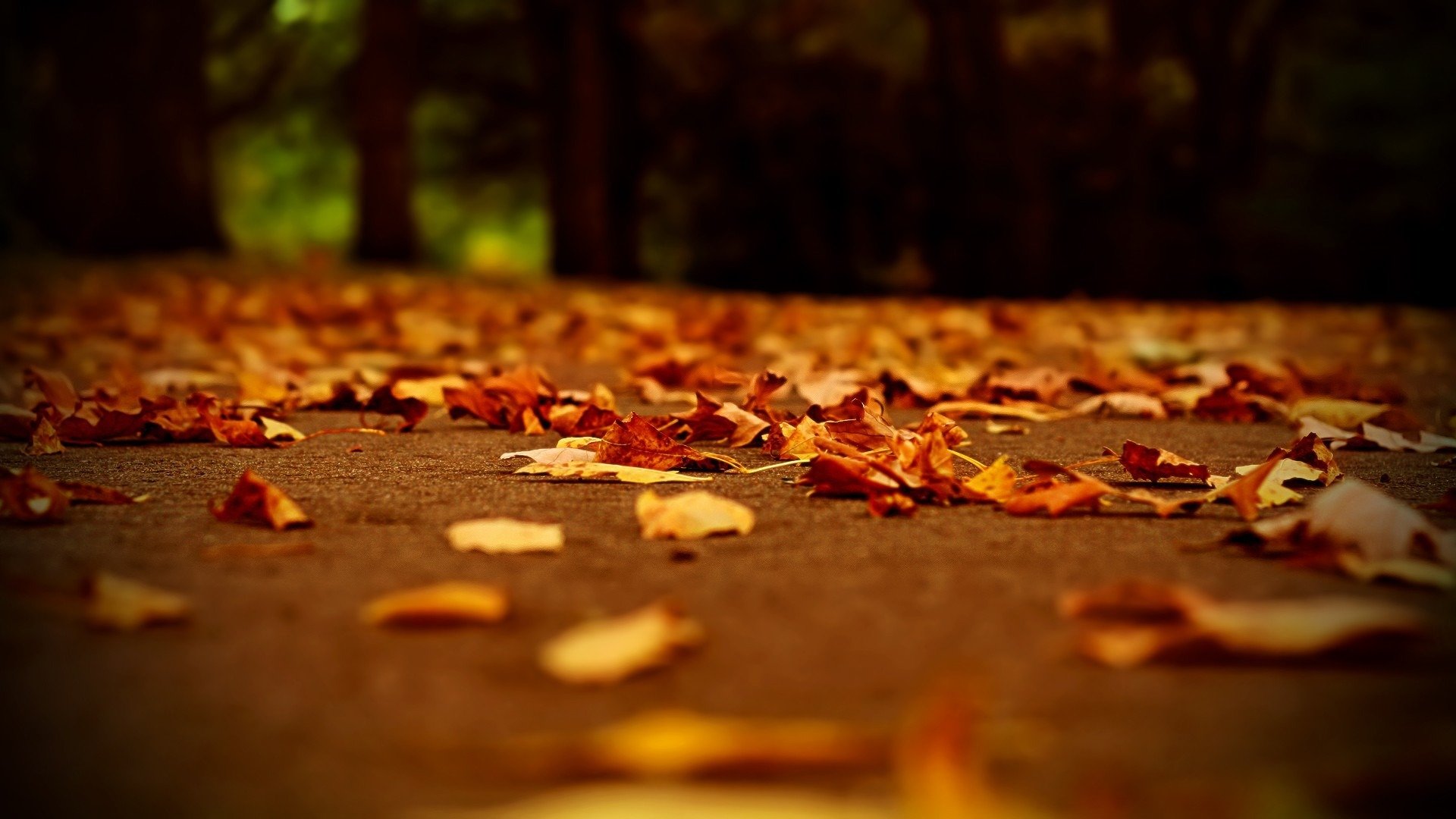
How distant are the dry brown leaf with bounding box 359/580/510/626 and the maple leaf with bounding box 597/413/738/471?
3.01ft

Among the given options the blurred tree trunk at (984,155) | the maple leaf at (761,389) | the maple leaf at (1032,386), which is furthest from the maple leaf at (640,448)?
the blurred tree trunk at (984,155)

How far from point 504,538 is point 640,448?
62cm

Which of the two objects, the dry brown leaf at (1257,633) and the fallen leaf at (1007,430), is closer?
the dry brown leaf at (1257,633)

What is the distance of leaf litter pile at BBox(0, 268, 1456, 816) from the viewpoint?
1088 mm

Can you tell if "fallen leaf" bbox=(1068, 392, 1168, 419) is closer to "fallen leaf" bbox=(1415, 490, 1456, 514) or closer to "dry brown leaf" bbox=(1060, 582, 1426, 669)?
"fallen leaf" bbox=(1415, 490, 1456, 514)

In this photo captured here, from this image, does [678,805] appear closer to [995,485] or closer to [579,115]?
[995,485]

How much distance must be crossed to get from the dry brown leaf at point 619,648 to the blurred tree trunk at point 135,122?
434 inches

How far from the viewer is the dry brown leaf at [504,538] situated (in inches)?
61.3

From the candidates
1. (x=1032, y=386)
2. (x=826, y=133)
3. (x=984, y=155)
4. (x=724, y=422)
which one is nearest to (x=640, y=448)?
(x=724, y=422)

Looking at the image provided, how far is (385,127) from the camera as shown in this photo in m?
12.1

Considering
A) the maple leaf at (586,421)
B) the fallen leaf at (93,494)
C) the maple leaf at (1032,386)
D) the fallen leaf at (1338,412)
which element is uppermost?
the fallen leaf at (93,494)

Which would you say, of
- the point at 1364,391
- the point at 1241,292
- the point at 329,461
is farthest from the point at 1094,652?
the point at 1241,292

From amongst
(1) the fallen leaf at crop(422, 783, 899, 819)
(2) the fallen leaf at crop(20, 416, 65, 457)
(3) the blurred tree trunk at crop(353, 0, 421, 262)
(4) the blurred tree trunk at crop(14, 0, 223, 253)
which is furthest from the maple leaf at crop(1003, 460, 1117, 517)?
(3) the blurred tree trunk at crop(353, 0, 421, 262)

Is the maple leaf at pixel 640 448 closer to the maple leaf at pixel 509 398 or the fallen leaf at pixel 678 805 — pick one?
the maple leaf at pixel 509 398
